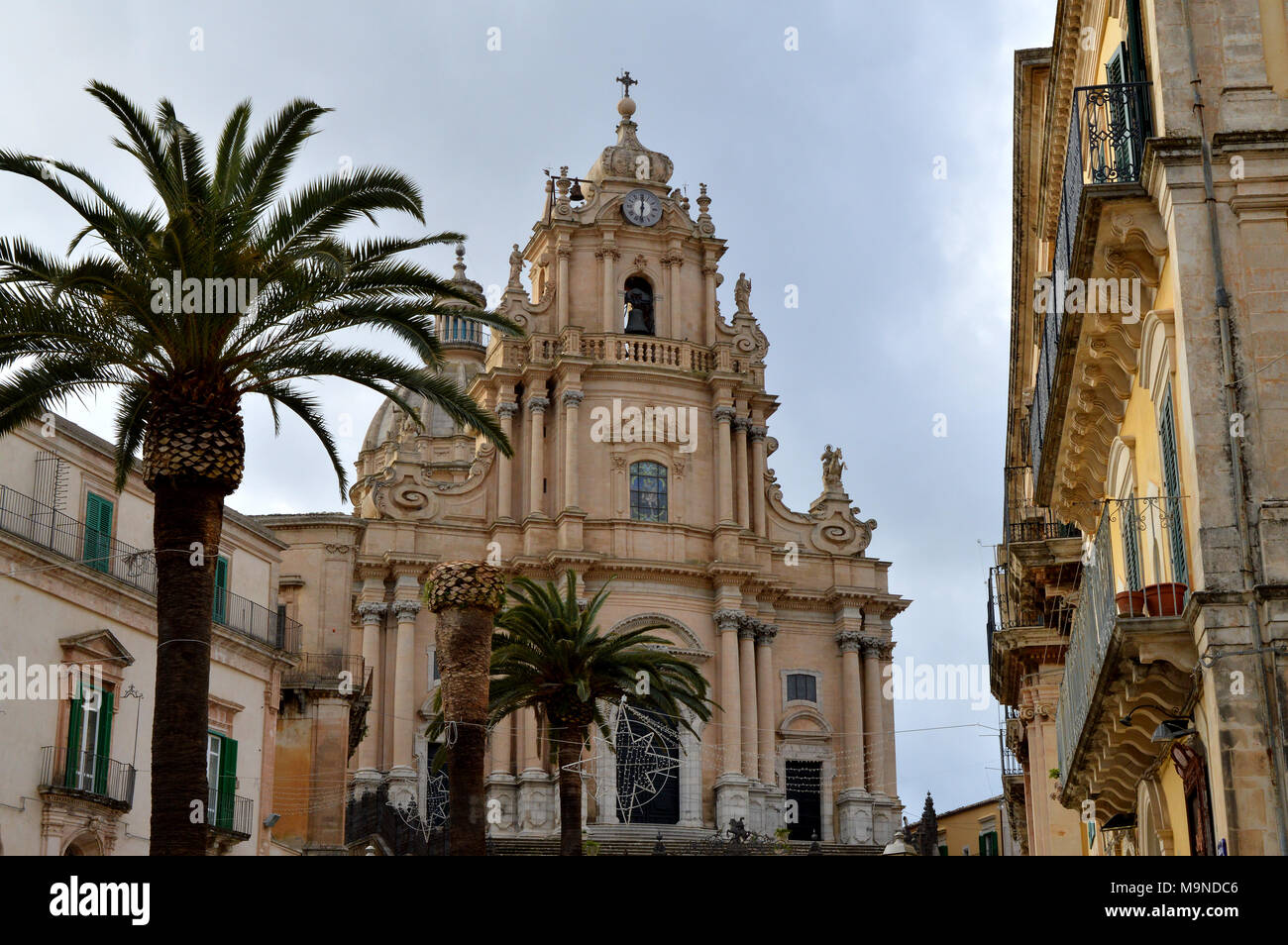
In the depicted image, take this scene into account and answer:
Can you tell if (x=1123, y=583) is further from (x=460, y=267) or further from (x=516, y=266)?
(x=460, y=267)

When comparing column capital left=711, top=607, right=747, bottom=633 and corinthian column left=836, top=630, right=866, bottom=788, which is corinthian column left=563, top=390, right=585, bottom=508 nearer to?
column capital left=711, top=607, right=747, bottom=633

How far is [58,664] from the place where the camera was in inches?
1125

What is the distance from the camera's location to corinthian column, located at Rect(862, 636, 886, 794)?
2154 inches

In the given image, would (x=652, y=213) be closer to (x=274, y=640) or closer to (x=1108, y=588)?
(x=274, y=640)

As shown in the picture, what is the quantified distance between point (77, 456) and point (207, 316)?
1224cm

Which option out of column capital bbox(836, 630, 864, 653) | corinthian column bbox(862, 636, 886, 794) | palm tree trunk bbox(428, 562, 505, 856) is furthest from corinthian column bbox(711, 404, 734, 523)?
palm tree trunk bbox(428, 562, 505, 856)

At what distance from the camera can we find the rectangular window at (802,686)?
55.1 metres

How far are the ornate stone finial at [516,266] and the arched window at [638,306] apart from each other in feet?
11.2

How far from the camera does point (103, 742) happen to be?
96.6 feet

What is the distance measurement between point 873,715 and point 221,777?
26874 mm

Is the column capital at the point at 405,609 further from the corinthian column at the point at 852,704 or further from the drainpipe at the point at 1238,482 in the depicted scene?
the drainpipe at the point at 1238,482

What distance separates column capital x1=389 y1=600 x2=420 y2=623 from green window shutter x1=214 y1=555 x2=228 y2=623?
18.0 metres
